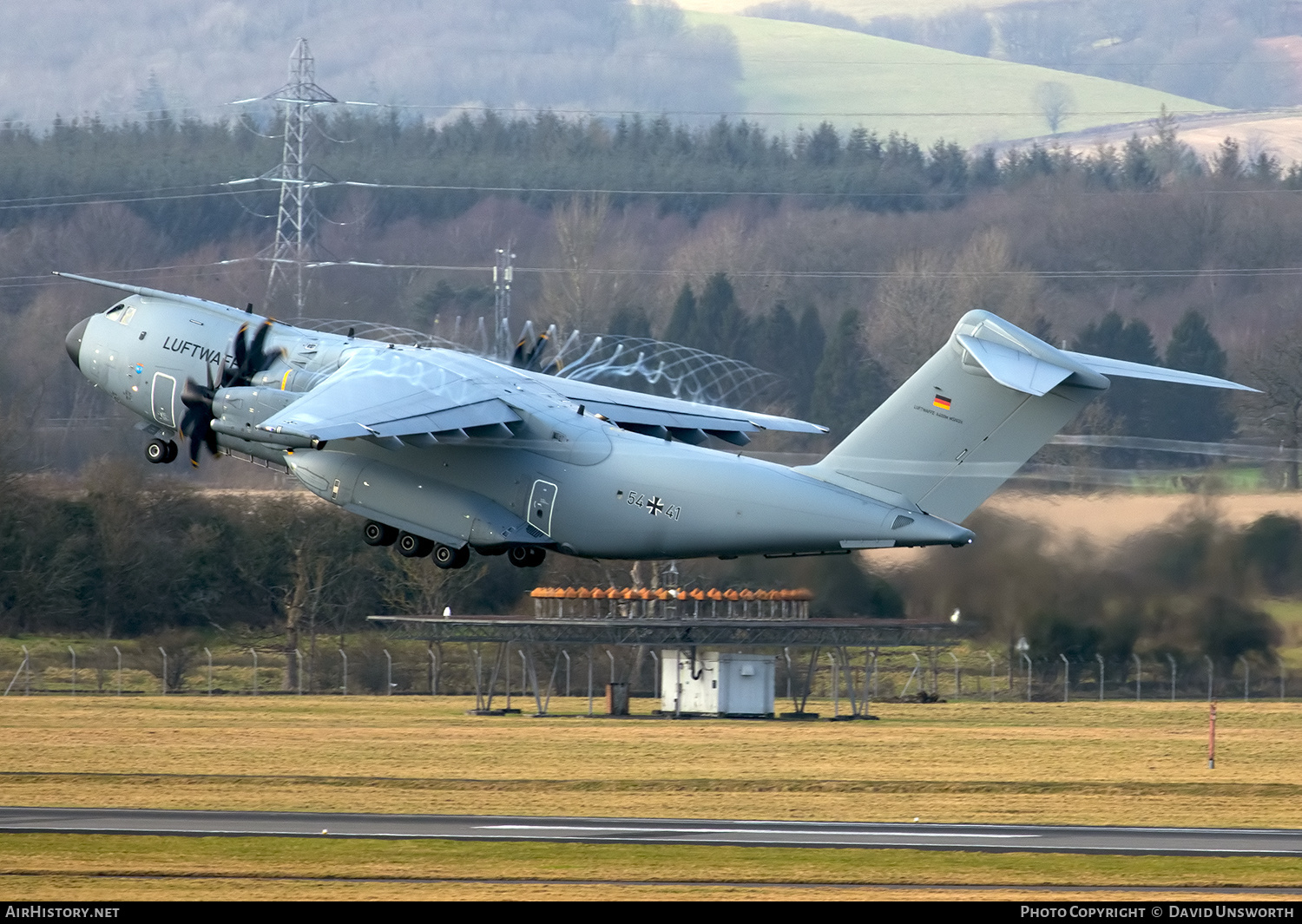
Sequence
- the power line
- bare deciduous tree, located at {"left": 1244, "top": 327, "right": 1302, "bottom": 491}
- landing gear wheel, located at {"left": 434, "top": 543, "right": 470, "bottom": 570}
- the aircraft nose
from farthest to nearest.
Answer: the power line
bare deciduous tree, located at {"left": 1244, "top": 327, "right": 1302, "bottom": 491}
the aircraft nose
landing gear wheel, located at {"left": 434, "top": 543, "right": 470, "bottom": 570}

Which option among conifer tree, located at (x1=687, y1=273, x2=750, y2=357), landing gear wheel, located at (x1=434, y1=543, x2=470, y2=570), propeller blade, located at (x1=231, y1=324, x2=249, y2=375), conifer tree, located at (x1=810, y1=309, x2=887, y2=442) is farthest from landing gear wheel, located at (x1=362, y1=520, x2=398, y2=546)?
conifer tree, located at (x1=687, y1=273, x2=750, y2=357)

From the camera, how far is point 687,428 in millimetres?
31141

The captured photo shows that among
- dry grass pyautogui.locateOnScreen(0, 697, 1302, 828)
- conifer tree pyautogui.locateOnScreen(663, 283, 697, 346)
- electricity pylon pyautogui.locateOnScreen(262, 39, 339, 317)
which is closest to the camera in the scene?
dry grass pyautogui.locateOnScreen(0, 697, 1302, 828)

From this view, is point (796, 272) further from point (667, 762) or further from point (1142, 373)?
point (1142, 373)

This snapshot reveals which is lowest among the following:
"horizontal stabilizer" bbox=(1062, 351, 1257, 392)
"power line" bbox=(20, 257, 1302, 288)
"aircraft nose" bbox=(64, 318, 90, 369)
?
"horizontal stabilizer" bbox=(1062, 351, 1257, 392)

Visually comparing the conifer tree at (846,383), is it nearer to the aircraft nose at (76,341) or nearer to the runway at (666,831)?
the aircraft nose at (76,341)

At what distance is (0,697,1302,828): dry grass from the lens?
30.0 meters

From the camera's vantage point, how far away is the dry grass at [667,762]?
29969 millimetres

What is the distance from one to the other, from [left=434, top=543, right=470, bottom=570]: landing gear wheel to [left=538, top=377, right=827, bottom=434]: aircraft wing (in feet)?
11.0

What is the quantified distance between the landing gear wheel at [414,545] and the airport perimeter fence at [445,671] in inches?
790

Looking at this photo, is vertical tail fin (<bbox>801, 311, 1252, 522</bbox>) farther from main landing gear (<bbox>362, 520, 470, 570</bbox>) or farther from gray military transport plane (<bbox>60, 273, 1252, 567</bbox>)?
main landing gear (<bbox>362, 520, 470, 570</bbox>)

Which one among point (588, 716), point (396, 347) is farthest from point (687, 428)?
point (588, 716)
